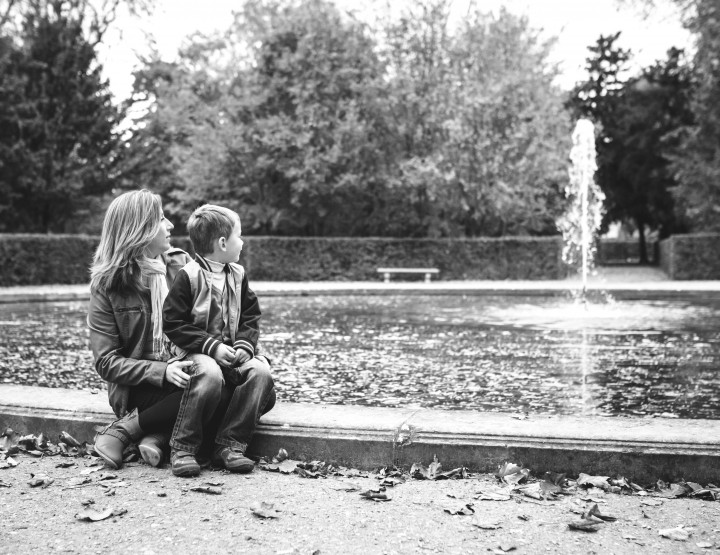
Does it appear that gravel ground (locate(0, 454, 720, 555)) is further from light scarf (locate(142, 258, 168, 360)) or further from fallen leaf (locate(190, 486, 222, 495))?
light scarf (locate(142, 258, 168, 360))

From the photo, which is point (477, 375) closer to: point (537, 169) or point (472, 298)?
point (472, 298)

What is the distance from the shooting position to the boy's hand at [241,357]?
402cm

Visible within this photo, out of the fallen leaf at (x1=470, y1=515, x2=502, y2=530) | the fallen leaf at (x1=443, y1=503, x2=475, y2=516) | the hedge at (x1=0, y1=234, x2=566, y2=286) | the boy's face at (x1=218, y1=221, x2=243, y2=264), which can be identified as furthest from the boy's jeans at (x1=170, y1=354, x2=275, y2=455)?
the hedge at (x1=0, y1=234, x2=566, y2=286)

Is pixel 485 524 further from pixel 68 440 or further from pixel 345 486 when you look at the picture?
pixel 68 440

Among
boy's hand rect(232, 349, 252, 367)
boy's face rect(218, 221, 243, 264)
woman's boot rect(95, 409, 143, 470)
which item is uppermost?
boy's face rect(218, 221, 243, 264)

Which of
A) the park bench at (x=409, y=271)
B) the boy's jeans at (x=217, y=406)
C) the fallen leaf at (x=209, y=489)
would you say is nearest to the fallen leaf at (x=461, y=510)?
the fallen leaf at (x=209, y=489)

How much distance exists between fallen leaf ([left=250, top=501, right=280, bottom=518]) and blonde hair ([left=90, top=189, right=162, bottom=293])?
1.45 m

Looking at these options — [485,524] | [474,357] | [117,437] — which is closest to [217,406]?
[117,437]

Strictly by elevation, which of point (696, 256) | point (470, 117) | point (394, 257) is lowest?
point (394, 257)

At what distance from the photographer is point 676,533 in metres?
2.93

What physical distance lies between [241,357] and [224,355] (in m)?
0.11

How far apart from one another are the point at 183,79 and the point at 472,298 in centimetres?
2164

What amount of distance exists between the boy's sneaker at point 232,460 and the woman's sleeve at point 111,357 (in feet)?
1.56

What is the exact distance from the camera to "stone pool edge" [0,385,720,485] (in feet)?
11.8
